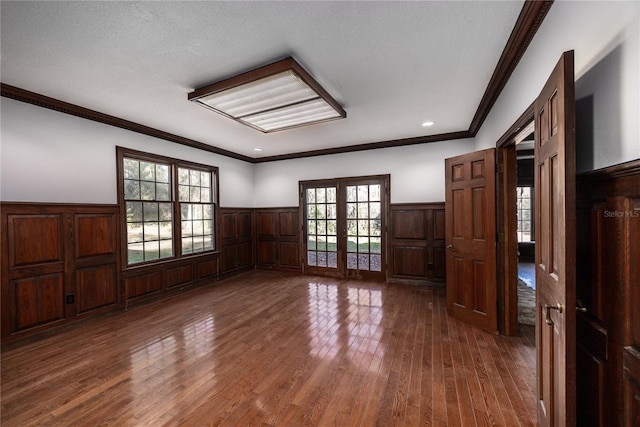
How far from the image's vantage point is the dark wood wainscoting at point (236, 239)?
5.82 metres

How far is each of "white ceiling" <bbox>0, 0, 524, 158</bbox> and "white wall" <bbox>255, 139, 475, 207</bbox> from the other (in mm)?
1567

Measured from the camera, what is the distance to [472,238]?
3277mm

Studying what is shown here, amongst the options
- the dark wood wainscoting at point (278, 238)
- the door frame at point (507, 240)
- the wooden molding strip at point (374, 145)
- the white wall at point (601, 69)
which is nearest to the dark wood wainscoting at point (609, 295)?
the white wall at point (601, 69)

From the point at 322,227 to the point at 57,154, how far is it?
175 inches

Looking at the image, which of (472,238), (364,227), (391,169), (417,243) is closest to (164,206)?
(364,227)

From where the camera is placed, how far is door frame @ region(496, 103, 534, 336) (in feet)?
9.67

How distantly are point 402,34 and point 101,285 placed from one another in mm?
4731

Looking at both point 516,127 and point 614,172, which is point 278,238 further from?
point 614,172

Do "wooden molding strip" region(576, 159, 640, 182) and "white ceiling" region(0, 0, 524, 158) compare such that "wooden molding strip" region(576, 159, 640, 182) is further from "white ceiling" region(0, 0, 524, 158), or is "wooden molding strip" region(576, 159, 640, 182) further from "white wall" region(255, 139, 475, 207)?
"white wall" region(255, 139, 475, 207)

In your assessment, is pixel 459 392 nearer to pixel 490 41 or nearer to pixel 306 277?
pixel 490 41

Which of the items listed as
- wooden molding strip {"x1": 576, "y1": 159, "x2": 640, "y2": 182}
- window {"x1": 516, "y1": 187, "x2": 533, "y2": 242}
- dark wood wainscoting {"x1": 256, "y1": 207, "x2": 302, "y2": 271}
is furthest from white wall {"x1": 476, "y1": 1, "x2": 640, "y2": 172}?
window {"x1": 516, "y1": 187, "x2": 533, "y2": 242}

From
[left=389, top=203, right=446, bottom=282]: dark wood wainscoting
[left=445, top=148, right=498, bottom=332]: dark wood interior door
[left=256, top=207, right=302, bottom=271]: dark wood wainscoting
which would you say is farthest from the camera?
[left=256, top=207, right=302, bottom=271]: dark wood wainscoting

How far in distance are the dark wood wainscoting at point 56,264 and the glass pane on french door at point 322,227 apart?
3.59 meters

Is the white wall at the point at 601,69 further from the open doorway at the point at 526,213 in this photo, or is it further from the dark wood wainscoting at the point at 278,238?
the dark wood wainscoting at the point at 278,238
